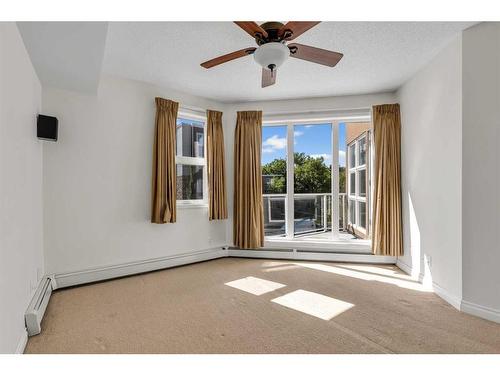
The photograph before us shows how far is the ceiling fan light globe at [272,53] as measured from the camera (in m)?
1.95

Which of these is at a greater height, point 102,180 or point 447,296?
point 102,180

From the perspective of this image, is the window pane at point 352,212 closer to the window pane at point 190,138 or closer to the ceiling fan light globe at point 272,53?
the window pane at point 190,138

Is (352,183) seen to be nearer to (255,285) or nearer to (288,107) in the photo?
(288,107)

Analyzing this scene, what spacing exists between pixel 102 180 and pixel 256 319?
2.32m

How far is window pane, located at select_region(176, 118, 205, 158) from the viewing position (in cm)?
389

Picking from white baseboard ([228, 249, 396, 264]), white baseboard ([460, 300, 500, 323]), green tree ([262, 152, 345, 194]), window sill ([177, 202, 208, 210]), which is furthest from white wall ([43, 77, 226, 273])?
white baseboard ([460, 300, 500, 323])

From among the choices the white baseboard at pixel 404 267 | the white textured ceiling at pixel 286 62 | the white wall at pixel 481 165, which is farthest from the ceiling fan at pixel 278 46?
the white baseboard at pixel 404 267

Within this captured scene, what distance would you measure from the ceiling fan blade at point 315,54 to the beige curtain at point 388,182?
72.2 inches

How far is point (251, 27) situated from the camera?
182 cm

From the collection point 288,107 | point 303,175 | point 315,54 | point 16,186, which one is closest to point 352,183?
point 303,175

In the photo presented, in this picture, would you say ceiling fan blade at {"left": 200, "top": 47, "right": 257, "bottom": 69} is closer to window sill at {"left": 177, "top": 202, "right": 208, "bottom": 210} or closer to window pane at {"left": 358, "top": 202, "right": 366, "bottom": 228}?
window sill at {"left": 177, "top": 202, "right": 208, "bottom": 210}

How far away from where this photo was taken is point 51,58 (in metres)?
2.23

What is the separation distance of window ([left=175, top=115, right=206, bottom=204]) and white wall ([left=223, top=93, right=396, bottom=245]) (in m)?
0.40

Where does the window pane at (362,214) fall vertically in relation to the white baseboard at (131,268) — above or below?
above
